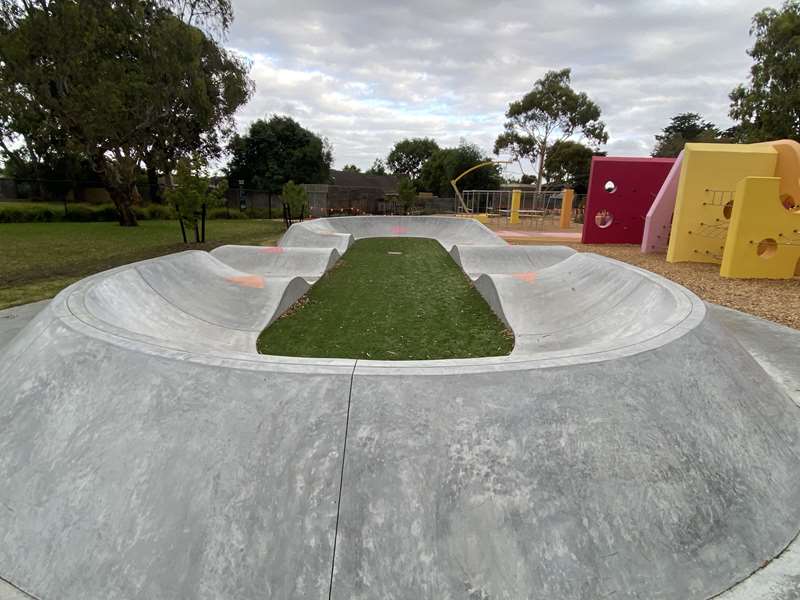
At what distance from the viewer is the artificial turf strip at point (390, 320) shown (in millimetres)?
6164

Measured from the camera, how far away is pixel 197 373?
2.75 m

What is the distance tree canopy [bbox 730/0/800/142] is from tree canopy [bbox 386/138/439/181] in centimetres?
5139

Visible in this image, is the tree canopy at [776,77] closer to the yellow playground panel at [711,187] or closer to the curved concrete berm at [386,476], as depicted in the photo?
the yellow playground panel at [711,187]

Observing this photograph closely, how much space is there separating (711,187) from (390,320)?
33.0ft

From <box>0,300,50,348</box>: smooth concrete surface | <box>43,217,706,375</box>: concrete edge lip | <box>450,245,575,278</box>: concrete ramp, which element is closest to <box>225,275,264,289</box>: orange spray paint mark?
<box>0,300,50,348</box>: smooth concrete surface

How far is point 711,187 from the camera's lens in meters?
11.7

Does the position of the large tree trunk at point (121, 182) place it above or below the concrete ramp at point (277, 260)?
above

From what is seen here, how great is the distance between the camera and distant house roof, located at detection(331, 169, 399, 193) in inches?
2199

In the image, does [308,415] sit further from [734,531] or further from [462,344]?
[462,344]

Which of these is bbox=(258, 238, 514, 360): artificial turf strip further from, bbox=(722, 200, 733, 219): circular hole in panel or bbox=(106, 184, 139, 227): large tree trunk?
bbox=(106, 184, 139, 227): large tree trunk

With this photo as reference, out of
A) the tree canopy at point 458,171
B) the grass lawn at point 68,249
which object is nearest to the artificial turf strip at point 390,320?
the grass lawn at point 68,249

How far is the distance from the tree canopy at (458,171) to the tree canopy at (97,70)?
102 feet

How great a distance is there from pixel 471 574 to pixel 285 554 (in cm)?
94

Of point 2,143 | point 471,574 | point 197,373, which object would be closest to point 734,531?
point 471,574
